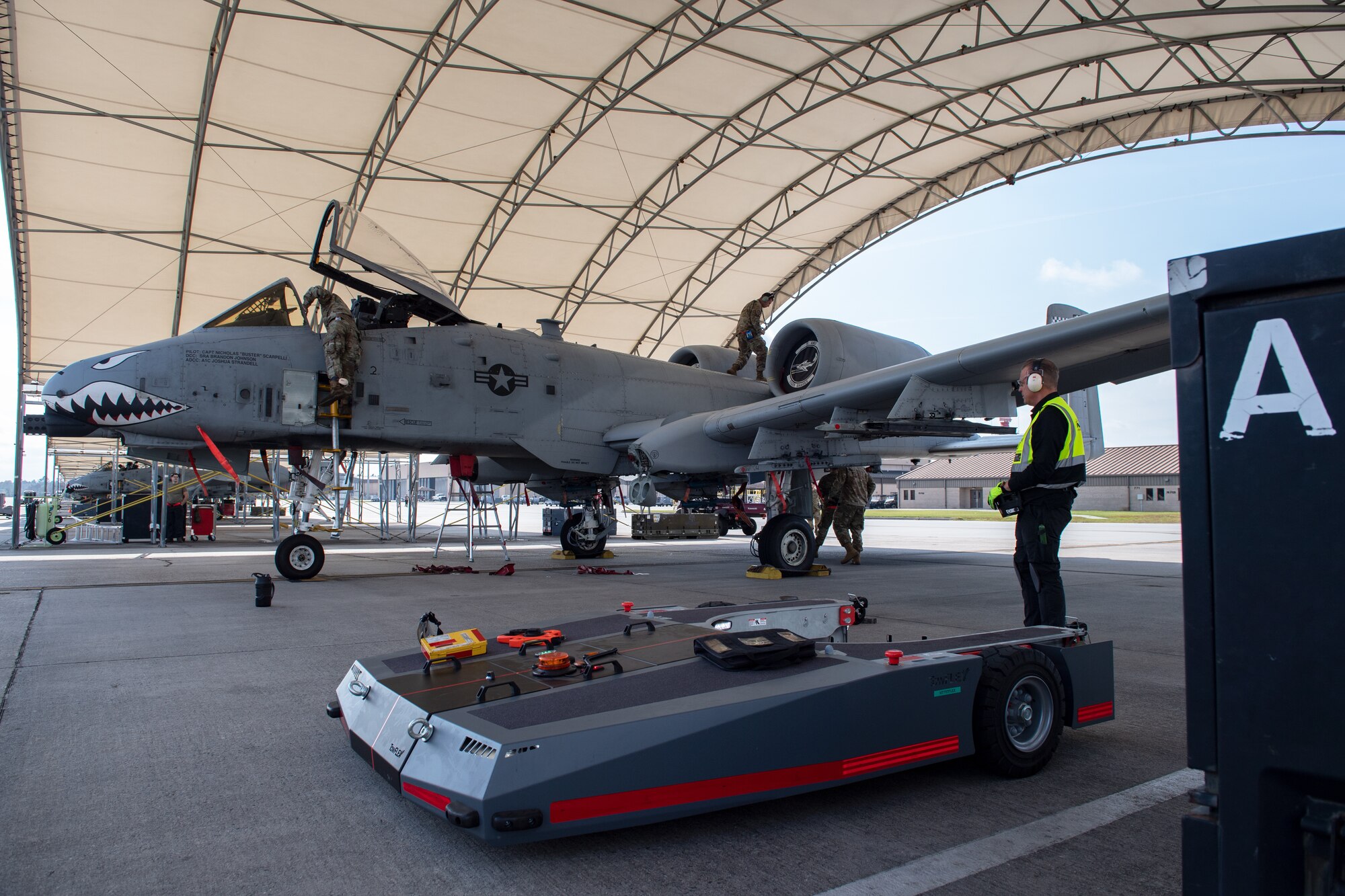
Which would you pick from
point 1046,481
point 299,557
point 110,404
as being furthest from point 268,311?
point 1046,481

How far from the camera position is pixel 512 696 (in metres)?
2.64

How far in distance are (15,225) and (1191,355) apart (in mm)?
23442

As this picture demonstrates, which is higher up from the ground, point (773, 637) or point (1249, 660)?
point (1249, 660)

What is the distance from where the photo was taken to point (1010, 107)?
17641 mm

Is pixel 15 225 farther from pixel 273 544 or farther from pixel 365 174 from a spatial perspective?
pixel 273 544

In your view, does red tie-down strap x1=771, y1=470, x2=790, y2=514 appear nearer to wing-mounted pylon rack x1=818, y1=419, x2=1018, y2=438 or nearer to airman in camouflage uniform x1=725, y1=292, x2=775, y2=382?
wing-mounted pylon rack x1=818, y1=419, x2=1018, y2=438

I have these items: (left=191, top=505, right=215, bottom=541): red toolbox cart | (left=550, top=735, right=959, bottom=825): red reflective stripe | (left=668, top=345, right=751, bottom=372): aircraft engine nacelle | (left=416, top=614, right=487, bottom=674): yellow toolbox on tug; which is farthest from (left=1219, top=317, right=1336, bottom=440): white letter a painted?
(left=191, top=505, right=215, bottom=541): red toolbox cart

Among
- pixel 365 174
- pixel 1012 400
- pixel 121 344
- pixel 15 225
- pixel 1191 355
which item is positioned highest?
pixel 365 174

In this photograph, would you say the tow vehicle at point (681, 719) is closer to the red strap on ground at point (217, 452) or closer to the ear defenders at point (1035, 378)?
the ear defenders at point (1035, 378)

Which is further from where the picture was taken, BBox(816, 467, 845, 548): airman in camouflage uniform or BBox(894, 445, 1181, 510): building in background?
BBox(894, 445, 1181, 510): building in background

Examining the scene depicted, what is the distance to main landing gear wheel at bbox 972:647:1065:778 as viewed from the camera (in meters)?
2.86

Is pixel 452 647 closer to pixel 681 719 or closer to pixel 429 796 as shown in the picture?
pixel 429 796

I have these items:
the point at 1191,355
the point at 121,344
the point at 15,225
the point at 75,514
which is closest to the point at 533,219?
the point at 15,225

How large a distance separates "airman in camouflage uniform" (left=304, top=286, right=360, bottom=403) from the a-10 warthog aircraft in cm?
20
